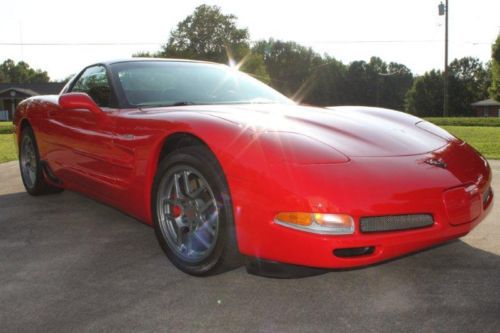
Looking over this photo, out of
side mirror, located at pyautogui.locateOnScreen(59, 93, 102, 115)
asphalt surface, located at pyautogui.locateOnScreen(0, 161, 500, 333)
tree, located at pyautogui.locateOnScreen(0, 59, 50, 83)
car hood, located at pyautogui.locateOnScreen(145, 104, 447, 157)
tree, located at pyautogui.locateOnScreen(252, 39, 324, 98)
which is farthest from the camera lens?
tree, located at pyautogui.locateOnScreen(0, 59, 50, 83)

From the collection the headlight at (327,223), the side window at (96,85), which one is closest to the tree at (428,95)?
the side window at (96,85)

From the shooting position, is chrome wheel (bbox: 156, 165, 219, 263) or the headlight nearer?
the headlight

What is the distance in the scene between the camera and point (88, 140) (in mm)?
3822

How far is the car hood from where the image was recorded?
275cm

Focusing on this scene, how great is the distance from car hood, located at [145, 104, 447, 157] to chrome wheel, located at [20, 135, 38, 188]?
2.70m

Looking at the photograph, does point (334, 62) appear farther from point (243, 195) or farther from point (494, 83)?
point (243, 195)

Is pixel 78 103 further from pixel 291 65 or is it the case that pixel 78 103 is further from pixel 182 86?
pixel 291 65

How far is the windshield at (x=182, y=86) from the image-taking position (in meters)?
3.69

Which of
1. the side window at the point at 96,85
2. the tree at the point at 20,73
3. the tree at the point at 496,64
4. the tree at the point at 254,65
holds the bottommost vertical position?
the side window at the point at 96,85

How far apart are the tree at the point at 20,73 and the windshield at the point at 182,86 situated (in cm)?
12677

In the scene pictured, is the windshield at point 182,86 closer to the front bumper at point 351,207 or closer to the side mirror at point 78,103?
the side mirror at point 78,103

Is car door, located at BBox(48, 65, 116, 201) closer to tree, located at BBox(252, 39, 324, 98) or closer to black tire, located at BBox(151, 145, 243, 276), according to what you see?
black tire, located at BBox(151, 145, 243, 276)

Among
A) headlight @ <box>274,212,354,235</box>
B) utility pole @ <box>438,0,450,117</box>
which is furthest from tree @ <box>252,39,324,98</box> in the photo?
headlight @ <box>274,212,354,235</box>

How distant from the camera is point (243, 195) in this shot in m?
2.52
